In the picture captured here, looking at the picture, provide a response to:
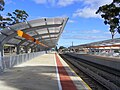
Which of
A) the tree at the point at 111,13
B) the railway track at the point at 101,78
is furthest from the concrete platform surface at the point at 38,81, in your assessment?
the tree at the point at 111,13

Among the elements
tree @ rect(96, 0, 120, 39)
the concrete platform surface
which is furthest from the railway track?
tree @ rect(96, 0, 120, 39)

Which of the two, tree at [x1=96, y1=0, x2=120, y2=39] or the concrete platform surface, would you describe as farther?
tree at [x1=96, y1=0, x2=120, y2=39]

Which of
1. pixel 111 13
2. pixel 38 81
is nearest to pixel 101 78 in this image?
pixel 38 81

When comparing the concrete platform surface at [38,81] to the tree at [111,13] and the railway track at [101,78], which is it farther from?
the tree at [111,13]

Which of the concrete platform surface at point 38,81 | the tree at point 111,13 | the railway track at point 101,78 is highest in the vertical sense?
the tree at point 111,13

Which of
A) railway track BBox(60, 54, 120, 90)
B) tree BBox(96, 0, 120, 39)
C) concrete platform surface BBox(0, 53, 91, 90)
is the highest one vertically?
tree BBox(96, 0, 120, 39)

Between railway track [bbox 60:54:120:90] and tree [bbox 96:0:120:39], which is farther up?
tree [bbox 96:0:120:39]

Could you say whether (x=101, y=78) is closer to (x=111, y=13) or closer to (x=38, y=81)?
(x=38, y=81)

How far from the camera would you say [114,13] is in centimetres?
4228

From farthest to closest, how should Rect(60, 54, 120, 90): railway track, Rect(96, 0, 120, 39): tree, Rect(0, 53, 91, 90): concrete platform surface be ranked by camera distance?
Rect(96, 0, 120, 39): tree, Rect(60, 54, 120, 90): railway track, Rect(0, 53, 91, 90): concrete platform surface

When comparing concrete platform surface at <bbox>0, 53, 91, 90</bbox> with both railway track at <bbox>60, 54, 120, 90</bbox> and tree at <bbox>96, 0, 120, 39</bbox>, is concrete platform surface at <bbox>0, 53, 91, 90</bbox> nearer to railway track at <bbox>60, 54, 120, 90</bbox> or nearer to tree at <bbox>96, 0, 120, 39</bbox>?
railway track at <bbox>60, 54, 120, 90</bbox>

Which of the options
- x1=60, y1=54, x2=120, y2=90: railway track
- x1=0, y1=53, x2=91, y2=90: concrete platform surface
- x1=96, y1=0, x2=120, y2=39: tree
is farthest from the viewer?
x1=96, y1=0, x2=120, y2=39: tree

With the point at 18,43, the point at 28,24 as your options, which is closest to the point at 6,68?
the point at 28,24

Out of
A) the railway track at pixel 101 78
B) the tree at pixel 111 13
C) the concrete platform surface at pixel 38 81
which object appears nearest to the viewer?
the concrete platform surface at pixel 38 81
